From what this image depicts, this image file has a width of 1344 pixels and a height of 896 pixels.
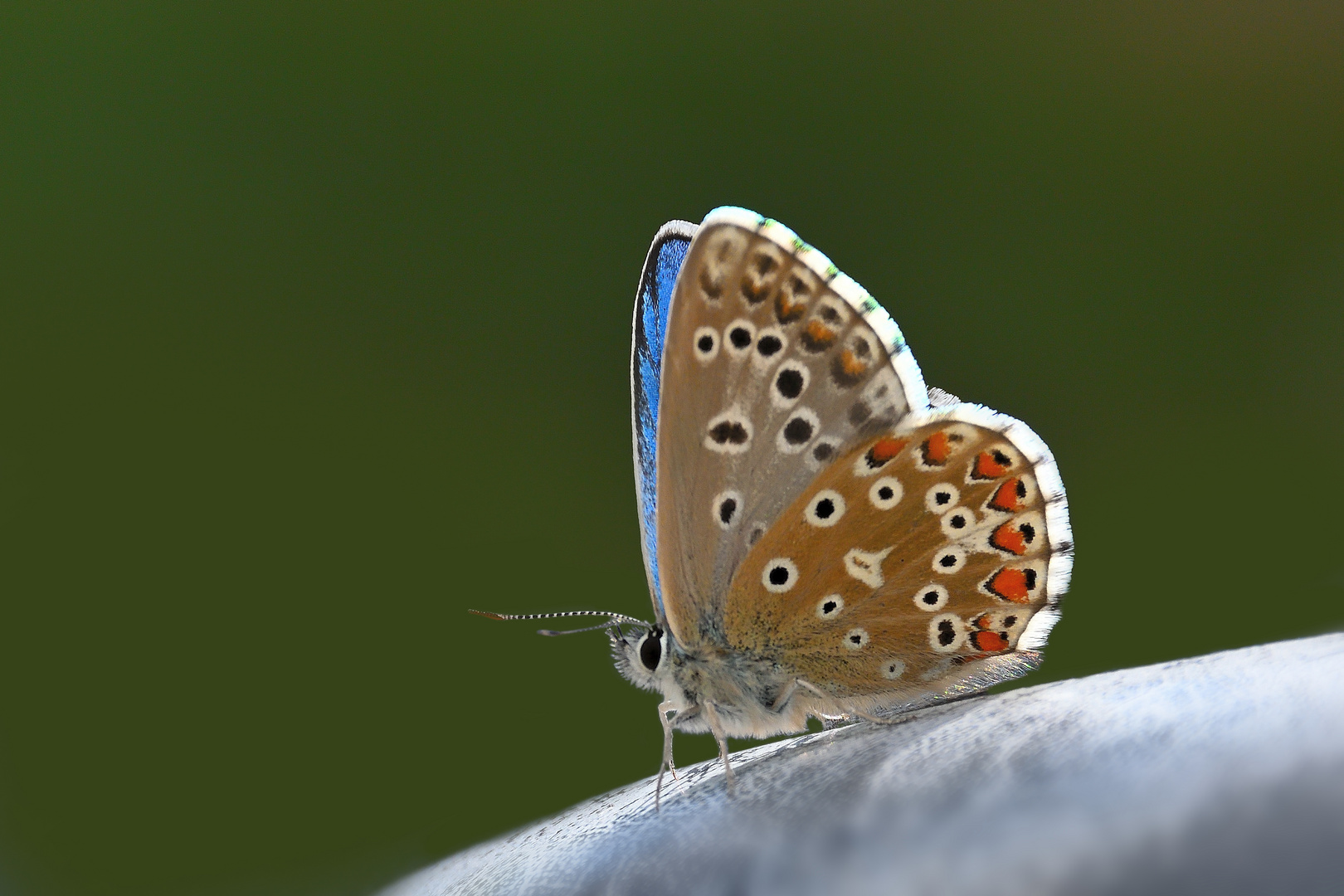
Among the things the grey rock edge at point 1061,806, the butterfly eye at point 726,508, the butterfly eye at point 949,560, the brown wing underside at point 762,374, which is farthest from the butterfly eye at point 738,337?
the grey rock edge at point 1061,806

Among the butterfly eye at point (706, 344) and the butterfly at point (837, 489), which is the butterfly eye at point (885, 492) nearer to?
the butterfly at point (837, 489)

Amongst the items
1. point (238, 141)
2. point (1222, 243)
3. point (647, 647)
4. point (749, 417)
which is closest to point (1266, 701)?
point (749, 417)

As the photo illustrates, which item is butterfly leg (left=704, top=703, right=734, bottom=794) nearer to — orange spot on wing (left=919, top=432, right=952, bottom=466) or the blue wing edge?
the blue wing edge

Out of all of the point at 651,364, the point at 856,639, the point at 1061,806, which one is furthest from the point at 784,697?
A: the point at 1061,806

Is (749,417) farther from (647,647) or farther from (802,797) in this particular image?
(802,797)

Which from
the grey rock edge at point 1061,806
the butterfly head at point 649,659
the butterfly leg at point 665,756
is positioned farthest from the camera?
the butterfly head at point 649,659

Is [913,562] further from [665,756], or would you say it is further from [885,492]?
[665,756]
